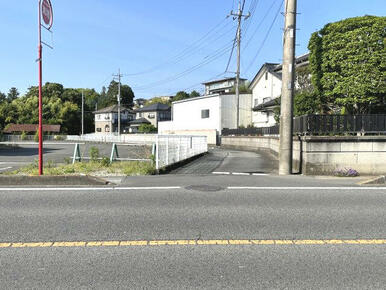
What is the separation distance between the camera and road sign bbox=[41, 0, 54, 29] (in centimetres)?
893

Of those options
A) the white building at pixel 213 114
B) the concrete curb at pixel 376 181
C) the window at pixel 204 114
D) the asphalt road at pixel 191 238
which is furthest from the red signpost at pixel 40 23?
the window at pixel 204 114

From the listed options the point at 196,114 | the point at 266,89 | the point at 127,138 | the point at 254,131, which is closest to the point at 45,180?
the point at 254,131

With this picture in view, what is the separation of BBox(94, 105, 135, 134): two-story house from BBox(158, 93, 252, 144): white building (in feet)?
113

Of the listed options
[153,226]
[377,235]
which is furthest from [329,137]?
[153,226]

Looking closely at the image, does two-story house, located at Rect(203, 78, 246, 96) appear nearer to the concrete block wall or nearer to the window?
the window

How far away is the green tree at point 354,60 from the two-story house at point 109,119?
6776 cm

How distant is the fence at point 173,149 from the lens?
1110cm

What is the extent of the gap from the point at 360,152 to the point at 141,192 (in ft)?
24.9

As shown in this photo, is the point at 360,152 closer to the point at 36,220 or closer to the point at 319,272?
the point at 319,272

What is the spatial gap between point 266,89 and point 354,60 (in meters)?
26.2

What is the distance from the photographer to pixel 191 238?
4332 mm

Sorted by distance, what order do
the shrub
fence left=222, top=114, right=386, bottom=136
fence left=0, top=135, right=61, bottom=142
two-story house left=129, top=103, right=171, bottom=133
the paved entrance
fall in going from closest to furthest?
the shrub → fence left=222, top=114, right=386, bottom=136 → the paved entrance → fence left=0, top=135, right=61, bottom=142 → two-story house left=129, top=103, right=171, bottom=133

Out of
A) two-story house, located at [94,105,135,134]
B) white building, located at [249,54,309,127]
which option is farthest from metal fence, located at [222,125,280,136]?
two-story house, located at [94,105,135,134]

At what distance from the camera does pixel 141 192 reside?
7391mm
